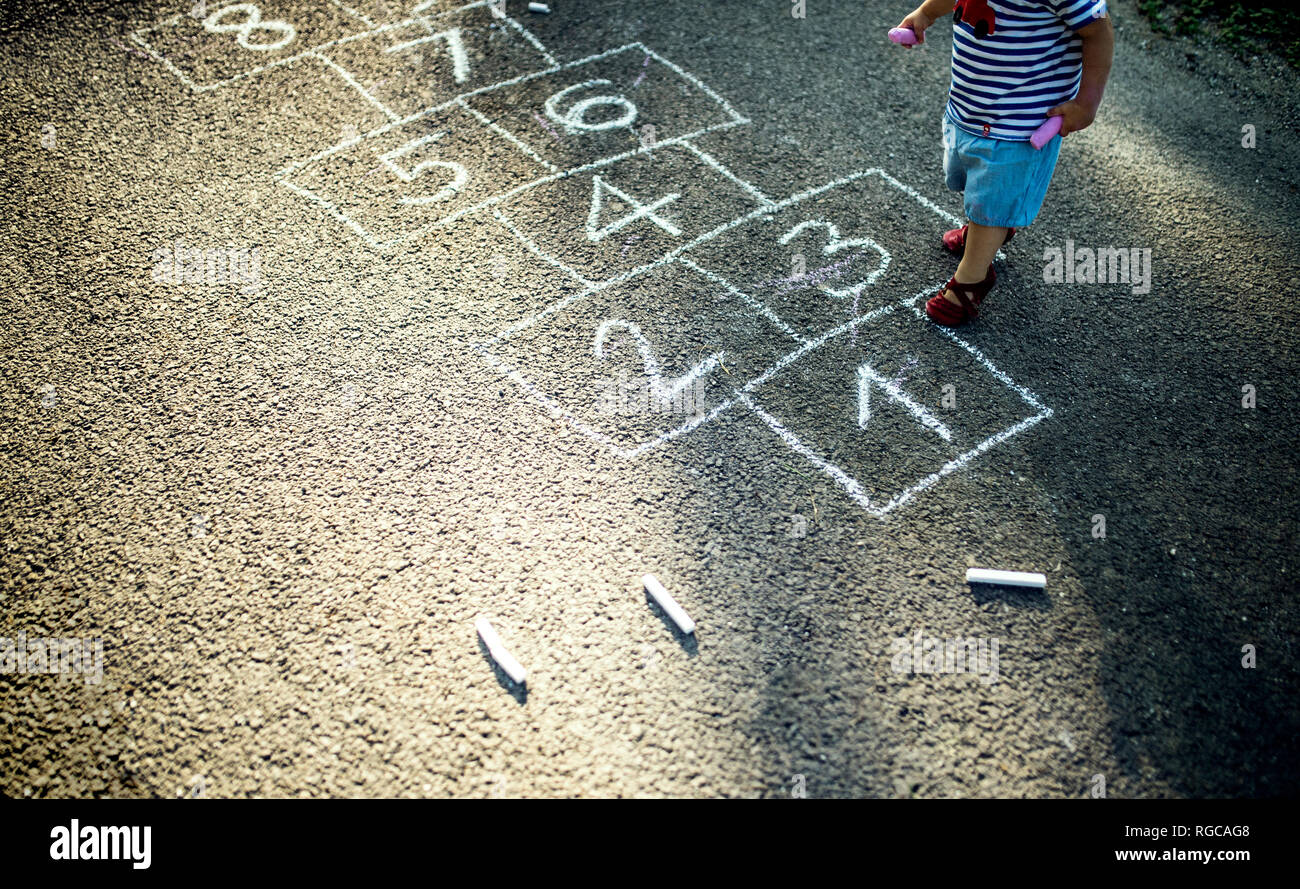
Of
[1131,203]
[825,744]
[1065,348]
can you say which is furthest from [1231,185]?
[825,744]

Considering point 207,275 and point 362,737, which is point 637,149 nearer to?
point 207,275

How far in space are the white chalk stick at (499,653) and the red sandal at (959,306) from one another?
2361 millimetres

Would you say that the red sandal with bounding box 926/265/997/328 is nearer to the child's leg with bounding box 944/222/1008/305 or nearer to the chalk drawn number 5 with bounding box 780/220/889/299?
the child's leg with bounding box 944/222/1008/305

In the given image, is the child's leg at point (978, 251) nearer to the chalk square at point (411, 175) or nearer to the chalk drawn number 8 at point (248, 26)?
the chalk square at point (411, 175)

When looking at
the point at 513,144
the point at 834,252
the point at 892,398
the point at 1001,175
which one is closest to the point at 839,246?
the point at 834,252

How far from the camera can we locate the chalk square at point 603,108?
4539 mm

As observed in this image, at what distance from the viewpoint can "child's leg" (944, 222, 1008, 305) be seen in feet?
11.5

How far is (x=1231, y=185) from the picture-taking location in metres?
4.47

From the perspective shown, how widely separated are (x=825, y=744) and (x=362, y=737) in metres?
1.40

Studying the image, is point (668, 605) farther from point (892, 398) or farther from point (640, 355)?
point (892, 398)

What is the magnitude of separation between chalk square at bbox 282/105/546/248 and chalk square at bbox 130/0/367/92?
1.09m

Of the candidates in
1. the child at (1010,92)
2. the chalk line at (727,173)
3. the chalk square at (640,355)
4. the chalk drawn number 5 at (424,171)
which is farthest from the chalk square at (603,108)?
the child at (1010,92)

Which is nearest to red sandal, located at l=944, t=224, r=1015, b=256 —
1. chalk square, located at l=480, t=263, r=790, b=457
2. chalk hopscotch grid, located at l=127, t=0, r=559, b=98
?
chalk square, located at l=480, t=263, r=790, b=457

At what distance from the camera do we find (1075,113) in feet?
10.2
